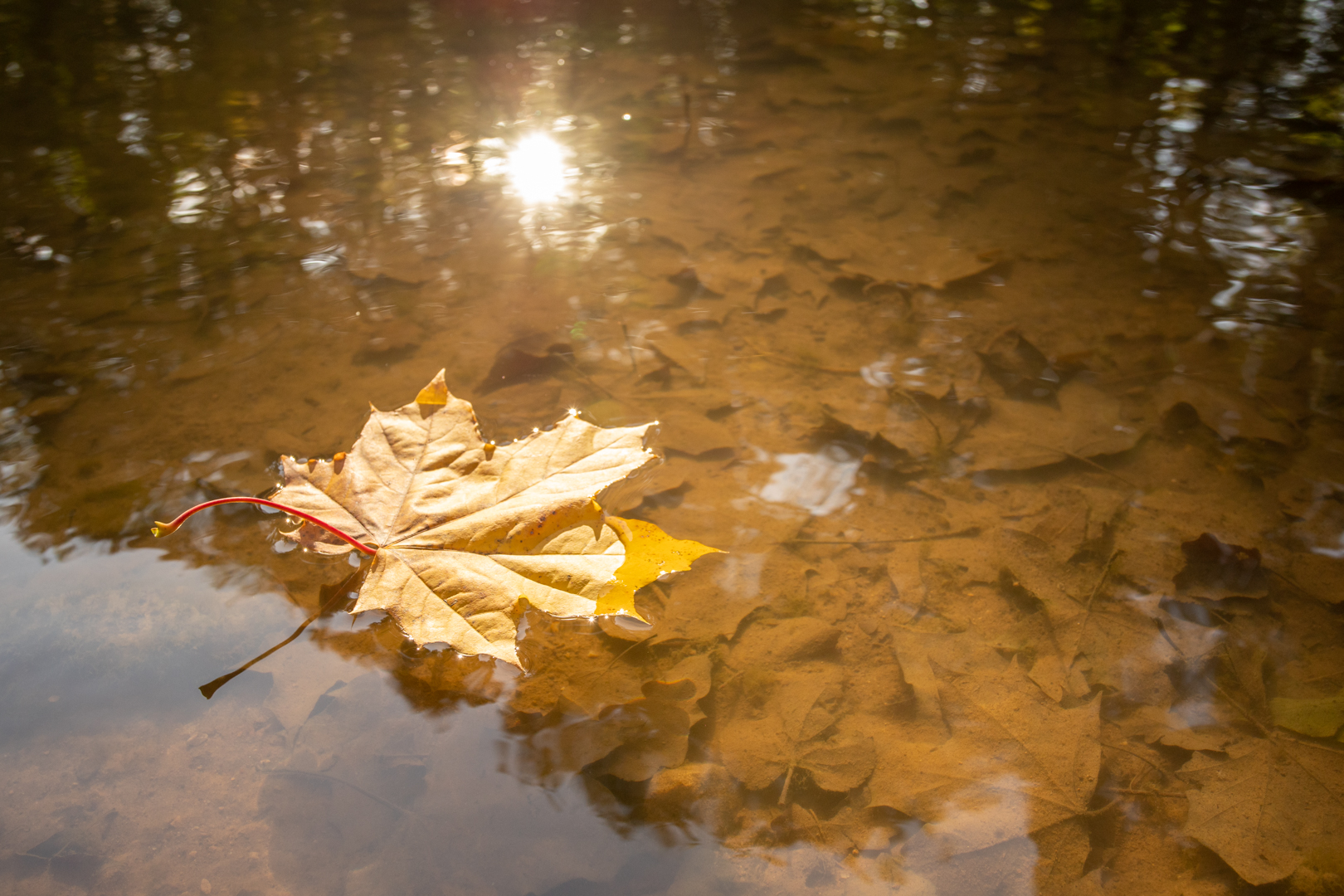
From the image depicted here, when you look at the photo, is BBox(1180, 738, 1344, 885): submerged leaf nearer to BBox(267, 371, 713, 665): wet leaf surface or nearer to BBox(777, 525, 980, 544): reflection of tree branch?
BBox(777, 525, 980, 544): reflection of tree branch

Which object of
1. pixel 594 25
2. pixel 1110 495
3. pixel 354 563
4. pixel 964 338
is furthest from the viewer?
pixel 594 25

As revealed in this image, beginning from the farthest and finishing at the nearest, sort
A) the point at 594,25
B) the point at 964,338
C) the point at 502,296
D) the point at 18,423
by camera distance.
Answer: the point at 594,25, the point at 502,296, the point at 964,338, the point at 18,423

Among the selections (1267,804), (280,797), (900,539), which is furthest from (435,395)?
(1267,804)

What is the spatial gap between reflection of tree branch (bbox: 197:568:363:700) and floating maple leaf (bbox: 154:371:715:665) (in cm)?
7

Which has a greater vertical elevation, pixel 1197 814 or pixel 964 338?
pixel 964 338

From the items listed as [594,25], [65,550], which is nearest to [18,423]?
[65,550]

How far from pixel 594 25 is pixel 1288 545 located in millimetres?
3927

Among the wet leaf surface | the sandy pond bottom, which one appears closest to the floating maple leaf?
the wet leaf surface

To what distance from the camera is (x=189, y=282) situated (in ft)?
6.31

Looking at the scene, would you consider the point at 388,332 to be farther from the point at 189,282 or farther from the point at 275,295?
the point at 189,282

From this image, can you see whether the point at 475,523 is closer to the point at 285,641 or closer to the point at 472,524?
the point at 472,524

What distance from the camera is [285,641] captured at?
112 centimetres

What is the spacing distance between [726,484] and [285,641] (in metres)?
0.80

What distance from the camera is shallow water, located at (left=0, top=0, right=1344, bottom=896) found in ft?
3.14
